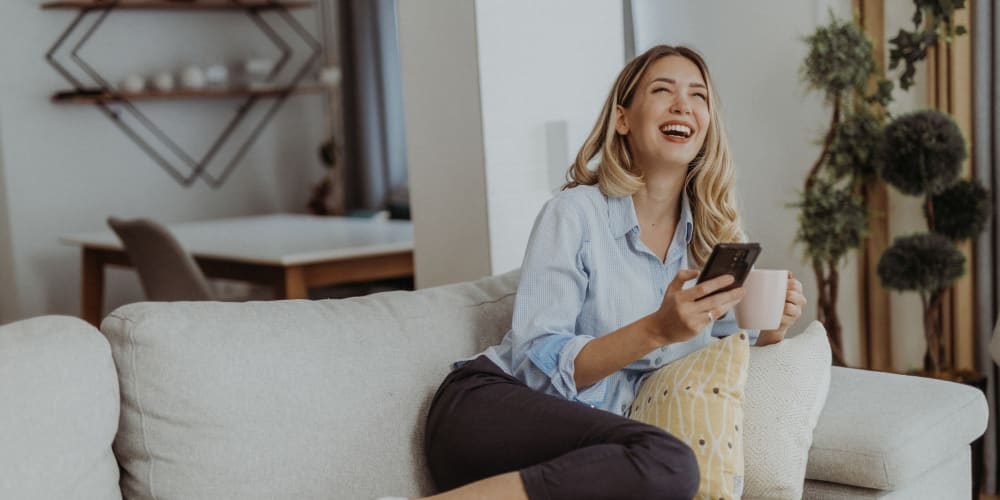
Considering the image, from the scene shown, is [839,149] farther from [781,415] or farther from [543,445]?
[543,445]

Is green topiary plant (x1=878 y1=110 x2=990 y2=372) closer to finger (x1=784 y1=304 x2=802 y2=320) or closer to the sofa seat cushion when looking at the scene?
the sofa seat cushion

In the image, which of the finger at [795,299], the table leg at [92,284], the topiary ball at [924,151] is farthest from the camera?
the table leg at [92,284]

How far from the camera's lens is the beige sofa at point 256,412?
1.66 meters

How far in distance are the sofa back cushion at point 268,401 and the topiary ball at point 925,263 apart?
57.6 inches

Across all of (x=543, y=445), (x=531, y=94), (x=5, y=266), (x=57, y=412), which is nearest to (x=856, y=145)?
(x=531, y=94)

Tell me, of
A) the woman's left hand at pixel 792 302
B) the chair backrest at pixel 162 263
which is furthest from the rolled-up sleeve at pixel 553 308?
the chair backrest at pixel 162 263

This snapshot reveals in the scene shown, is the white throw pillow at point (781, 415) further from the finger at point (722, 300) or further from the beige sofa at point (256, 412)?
the finger at point (722, 300)

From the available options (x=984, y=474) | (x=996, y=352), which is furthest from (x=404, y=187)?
(x=996, y=352)

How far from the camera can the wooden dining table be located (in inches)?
146

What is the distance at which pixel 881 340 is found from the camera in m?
3.33

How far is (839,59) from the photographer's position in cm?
296

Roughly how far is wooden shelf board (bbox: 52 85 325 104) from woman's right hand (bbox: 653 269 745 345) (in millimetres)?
4348

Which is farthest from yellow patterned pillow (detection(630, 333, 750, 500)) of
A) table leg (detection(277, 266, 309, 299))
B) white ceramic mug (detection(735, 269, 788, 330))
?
table leg (detection(277, 266, 309, 299))

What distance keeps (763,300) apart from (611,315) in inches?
11.1
